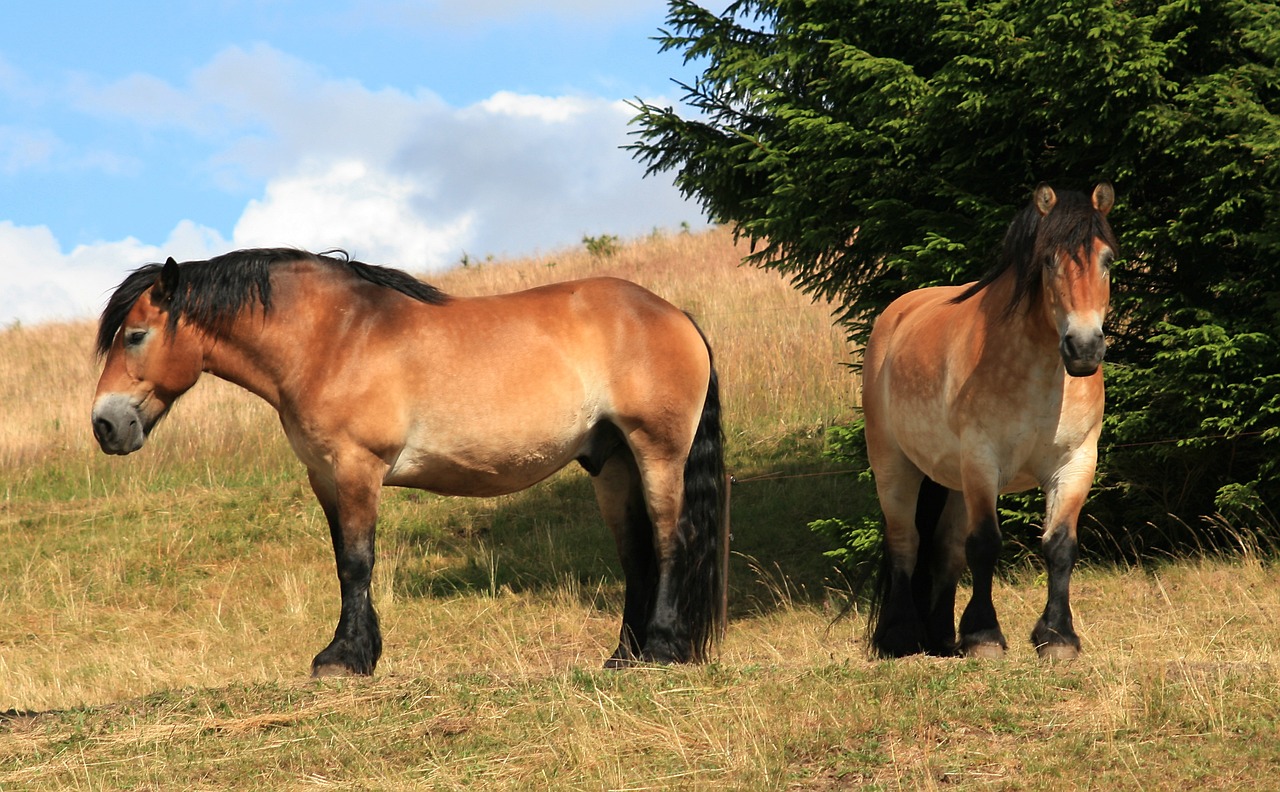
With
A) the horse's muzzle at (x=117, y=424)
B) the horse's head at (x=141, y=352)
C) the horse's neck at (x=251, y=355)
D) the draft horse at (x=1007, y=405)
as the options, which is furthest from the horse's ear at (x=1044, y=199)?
the horse's muzzle at (x=117, y=424)

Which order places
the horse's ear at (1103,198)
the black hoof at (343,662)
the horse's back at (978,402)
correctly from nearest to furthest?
1. the horse's ear at (1103,198)
2. the horse's back at (978,402)
3. the black hoof at (343,662)

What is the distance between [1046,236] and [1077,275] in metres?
0.27

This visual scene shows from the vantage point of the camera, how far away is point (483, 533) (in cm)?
1279

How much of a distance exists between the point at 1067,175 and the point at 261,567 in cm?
793

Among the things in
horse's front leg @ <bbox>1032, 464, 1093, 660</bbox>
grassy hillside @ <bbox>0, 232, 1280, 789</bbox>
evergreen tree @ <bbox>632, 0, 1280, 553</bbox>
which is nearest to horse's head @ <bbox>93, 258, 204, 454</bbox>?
grassy hillside @ <bbox>0, 232, 1280, 789</bbox>

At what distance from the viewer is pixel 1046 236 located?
5480mm

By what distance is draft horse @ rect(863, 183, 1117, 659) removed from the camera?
539 cm

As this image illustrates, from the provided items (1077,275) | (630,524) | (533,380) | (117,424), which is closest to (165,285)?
(117,424)

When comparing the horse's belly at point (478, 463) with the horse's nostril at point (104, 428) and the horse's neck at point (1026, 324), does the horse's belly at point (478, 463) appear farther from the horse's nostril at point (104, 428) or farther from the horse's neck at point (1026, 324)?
the horse's neck at point (1026, 324)

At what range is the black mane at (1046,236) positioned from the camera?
17.7 feet

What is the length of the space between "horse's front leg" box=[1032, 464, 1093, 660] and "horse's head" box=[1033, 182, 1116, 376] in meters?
0.70

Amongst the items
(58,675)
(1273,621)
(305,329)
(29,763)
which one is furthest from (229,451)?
(1273,621)

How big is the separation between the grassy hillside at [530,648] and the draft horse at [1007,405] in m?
0.41

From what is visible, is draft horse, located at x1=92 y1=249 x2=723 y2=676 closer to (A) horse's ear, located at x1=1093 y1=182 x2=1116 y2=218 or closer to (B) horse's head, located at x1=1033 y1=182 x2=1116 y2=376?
(B) horse's head, located at x1=1033 y1=182 x2=1116 y2=376
